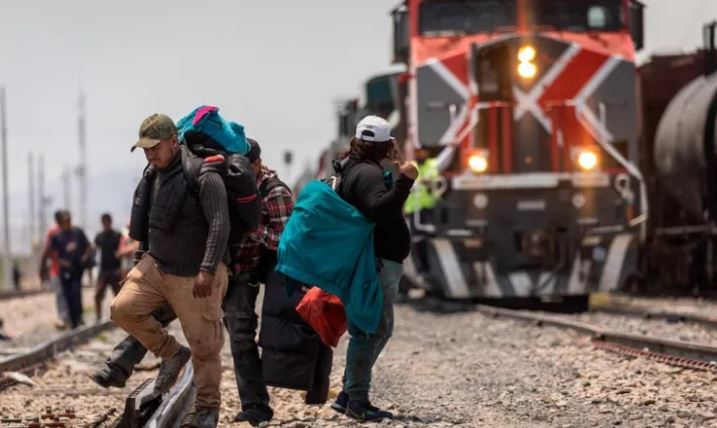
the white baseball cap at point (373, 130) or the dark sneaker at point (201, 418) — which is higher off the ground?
the white baseball cap at point (373, 130)

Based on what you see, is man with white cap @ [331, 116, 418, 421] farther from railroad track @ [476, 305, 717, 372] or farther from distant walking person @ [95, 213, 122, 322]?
distant walking person @ [95, 213, 122, 322]

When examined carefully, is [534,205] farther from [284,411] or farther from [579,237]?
[284,411]

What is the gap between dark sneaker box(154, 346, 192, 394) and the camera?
6.88 meters

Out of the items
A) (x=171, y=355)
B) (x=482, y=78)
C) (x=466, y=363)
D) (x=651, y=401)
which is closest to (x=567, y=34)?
(x=482, y=78)

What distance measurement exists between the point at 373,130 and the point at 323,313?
3.49 feet

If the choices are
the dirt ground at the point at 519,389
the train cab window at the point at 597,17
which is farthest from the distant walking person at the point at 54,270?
the train cab window at the point at 597,17

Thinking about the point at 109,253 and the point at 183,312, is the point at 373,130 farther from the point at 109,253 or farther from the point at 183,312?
the point at 109,253

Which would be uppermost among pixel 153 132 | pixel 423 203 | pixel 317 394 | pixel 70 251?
pixel 153 132

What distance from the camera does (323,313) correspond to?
6.73m

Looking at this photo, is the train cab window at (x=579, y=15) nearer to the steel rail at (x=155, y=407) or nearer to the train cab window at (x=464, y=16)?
the train cab window at (x=464, y=16)

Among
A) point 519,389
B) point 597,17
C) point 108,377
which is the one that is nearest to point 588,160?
point 597,17

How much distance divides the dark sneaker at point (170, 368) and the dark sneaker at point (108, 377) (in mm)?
222

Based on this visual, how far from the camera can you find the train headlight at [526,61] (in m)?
15.1

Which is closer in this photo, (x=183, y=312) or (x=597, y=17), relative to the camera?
(x=183, y=312)
